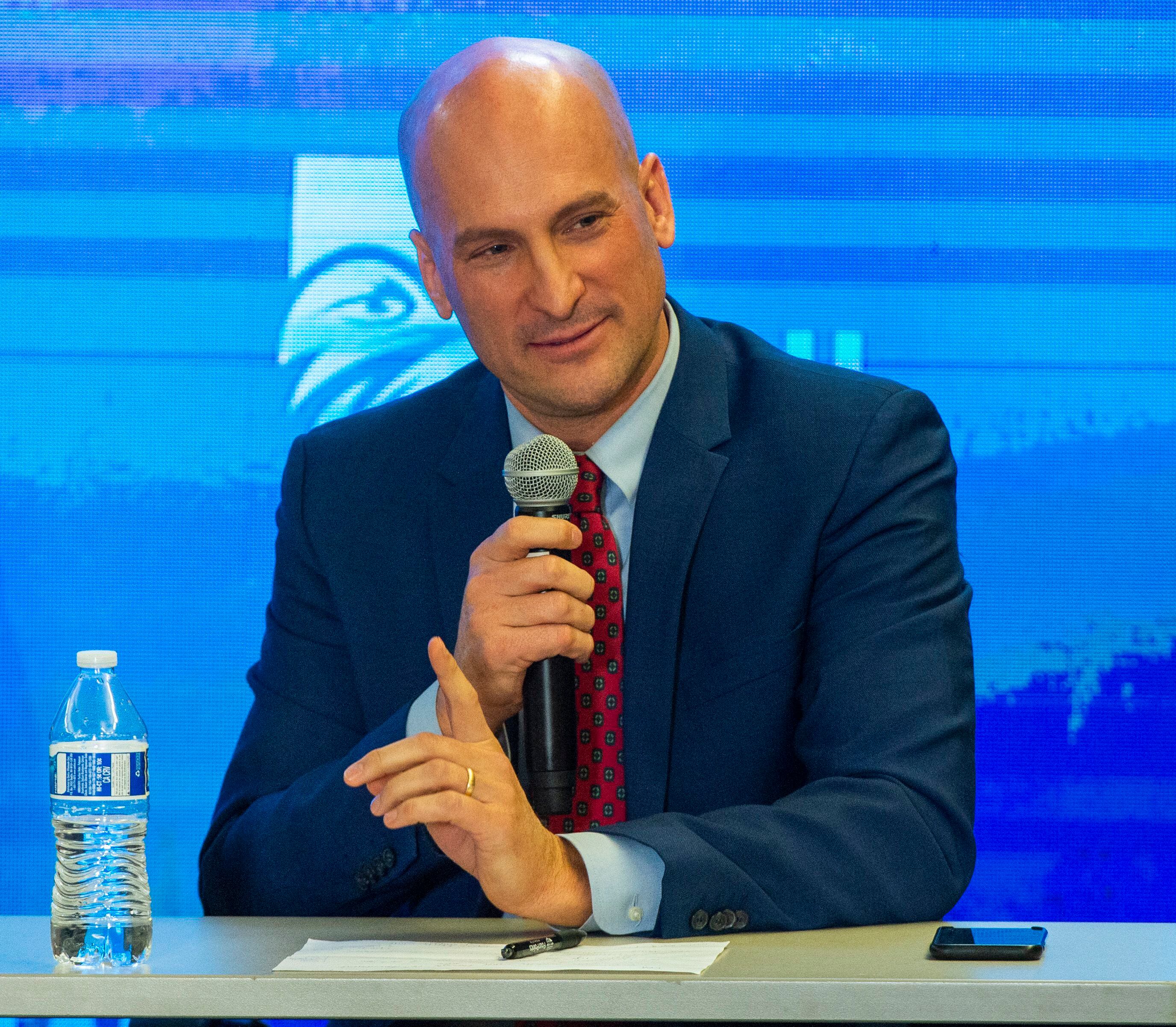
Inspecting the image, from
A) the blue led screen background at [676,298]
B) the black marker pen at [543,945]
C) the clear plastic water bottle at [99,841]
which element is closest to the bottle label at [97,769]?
the clear plastic water bottle at [99,841]

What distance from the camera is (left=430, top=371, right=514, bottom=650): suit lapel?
2.29 meters

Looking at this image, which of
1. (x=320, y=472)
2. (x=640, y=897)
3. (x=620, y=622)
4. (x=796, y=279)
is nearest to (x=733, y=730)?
(x=620, y=622)

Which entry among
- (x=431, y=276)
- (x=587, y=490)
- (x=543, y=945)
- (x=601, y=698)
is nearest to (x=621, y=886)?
(x=543, y=945)

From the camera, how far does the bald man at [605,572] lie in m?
1.90

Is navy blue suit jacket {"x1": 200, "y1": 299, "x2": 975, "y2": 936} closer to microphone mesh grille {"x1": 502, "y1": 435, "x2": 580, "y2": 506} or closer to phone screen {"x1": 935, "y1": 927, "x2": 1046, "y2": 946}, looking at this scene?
phone screen {"x1": 935, "y1": 927, "x2": 1046, "y2": 946}

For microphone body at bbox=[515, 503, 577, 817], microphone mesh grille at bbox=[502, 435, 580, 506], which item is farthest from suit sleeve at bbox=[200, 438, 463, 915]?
microphone mesh grille at bbox=[502, 435, 580, 506]

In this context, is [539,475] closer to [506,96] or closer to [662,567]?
[662,567]

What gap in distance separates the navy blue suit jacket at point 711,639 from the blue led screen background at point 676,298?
37.9 inches

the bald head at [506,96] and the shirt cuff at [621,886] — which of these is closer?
the shirt cuff at [621,886]

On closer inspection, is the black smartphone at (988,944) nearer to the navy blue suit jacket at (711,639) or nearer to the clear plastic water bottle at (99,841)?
the navy blue suit jacket at (711,639)

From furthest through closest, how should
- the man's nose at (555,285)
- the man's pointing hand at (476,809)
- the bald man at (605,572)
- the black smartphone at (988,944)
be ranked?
1. the man's nose at (555,285)
2. the bald man at (605,572)
3. the man's pointing hand at (476,809)
4. the black smartphone at (988,944)

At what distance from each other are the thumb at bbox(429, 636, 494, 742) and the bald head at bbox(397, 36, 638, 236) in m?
0.85

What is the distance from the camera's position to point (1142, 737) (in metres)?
3.31

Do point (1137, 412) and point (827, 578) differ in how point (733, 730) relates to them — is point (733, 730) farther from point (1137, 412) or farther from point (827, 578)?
point (1137, 412)
